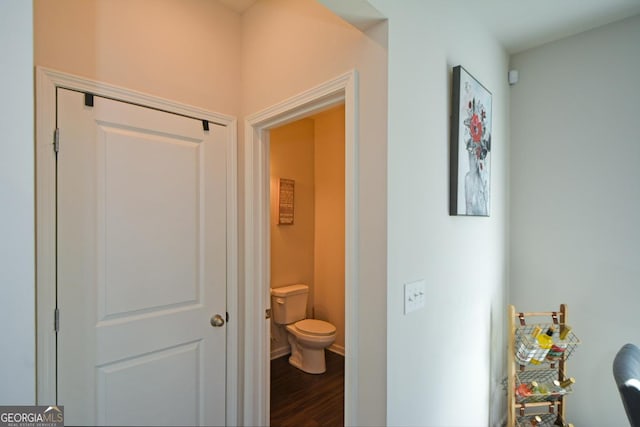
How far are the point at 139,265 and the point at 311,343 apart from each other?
1.68m

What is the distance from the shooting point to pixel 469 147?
1491mm

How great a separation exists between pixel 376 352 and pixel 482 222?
1116mm

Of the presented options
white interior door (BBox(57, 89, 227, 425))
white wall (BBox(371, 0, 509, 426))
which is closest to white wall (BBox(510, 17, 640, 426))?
white wall (BBox(371, 0, 509, 426))

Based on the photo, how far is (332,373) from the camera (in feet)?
8.76

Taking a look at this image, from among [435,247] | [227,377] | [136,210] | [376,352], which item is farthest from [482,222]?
[136,210]

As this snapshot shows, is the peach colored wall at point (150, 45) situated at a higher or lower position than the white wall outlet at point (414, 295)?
higher

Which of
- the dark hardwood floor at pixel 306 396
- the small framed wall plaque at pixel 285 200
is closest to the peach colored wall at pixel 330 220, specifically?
the small framed wall plaque at pixel 285 200

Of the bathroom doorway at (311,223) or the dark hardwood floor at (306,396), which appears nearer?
the dark hardwood floor at (306,396)

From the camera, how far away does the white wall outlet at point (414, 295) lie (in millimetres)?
1108

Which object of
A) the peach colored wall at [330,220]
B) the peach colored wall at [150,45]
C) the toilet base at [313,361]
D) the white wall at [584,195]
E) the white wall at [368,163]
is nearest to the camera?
the white wall at [368,163]

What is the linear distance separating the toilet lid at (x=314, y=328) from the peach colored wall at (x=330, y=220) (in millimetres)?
360

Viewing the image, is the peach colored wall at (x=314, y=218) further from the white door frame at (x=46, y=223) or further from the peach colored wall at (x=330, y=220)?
the white door frame at (x=46, y=223)

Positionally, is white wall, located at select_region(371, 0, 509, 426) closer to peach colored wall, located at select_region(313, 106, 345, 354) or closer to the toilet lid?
the toilet lid

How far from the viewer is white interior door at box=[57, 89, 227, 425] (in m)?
1.19
